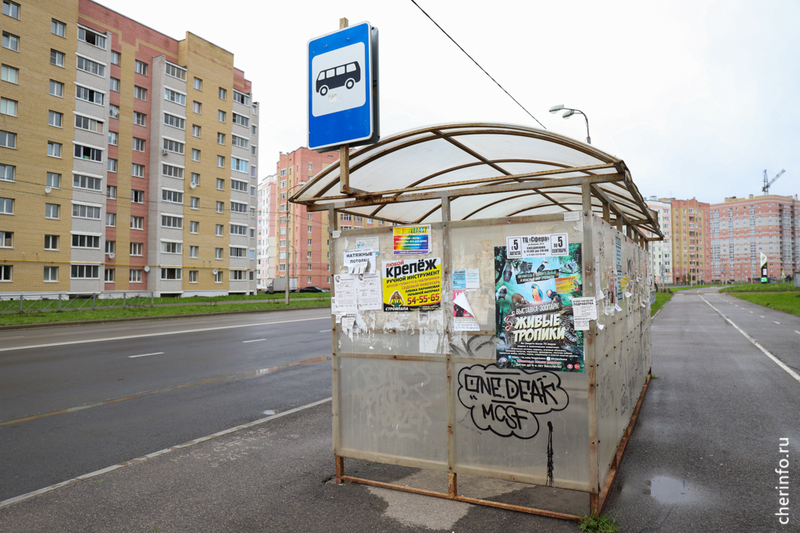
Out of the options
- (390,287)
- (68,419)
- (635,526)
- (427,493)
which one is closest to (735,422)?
(635,526)

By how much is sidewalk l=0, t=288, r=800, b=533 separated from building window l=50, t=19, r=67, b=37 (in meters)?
45.3

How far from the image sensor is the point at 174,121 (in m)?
48.9

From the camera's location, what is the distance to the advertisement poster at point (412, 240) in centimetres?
405

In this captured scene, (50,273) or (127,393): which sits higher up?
(50,273)

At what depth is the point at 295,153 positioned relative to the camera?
92875 millimetres

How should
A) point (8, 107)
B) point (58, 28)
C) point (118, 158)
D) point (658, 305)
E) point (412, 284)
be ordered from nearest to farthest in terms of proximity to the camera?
point (412, 284)
point (658, 305)
point (8, 107)
point (58, 28)
point (118, 158)

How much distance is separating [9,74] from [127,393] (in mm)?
39647

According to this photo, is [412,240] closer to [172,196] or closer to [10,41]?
[10,41]

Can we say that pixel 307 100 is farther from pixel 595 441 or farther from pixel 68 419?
pixel 68 419

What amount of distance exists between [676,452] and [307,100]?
16.7 feet

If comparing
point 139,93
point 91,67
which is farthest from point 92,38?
point 139,93

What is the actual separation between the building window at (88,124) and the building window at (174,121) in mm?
7033

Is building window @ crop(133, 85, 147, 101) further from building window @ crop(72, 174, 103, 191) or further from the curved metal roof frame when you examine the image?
the curved metal roof frame

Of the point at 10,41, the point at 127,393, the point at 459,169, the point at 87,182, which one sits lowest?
→ the point at 127,393
